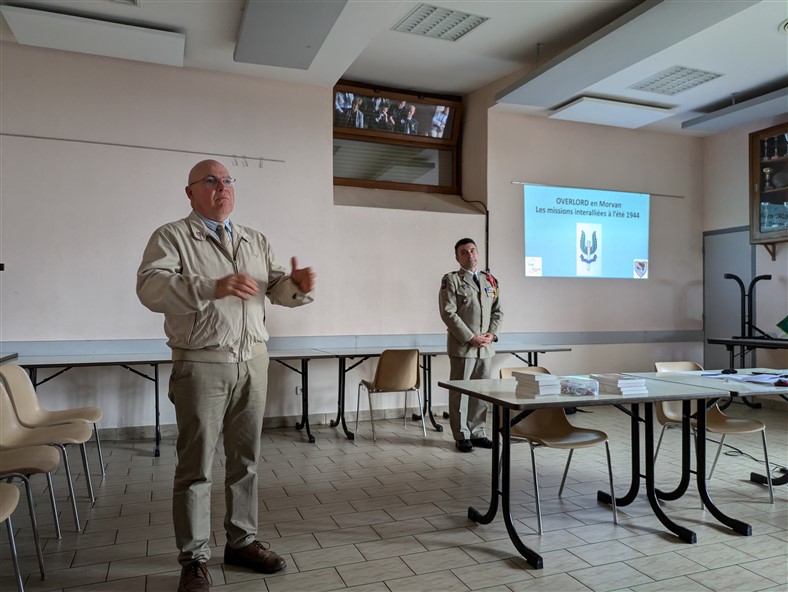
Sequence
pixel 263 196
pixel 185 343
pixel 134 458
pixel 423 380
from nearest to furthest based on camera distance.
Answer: pixel 185 343, pixel 134 458, pixel 263 196, pixel 423 380

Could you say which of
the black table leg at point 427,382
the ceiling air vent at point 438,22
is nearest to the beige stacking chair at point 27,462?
the black table leg at point 427,382

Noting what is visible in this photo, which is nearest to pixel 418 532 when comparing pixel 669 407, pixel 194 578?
pixel 194 578

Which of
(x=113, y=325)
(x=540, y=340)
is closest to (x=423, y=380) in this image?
(x=540, y=340)

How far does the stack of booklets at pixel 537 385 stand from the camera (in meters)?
2.86

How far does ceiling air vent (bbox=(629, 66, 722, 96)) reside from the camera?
19.5 ft

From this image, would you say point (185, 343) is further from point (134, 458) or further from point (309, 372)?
point (309, 372)

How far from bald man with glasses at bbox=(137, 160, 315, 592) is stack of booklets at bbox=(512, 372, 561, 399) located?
116 cm

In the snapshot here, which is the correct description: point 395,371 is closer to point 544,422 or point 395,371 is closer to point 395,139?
point 544,422

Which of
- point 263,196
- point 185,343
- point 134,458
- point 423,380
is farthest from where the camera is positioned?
point 423,380

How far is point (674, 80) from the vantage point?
241 inches

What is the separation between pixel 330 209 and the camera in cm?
616

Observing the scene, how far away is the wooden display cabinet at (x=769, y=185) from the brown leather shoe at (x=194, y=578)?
668 cm

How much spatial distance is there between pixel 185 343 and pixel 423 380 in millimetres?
4156

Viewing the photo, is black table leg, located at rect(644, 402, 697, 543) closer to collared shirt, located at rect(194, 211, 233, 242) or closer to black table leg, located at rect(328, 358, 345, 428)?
collared shirt, located at rect(194, 211, 233, 242)
